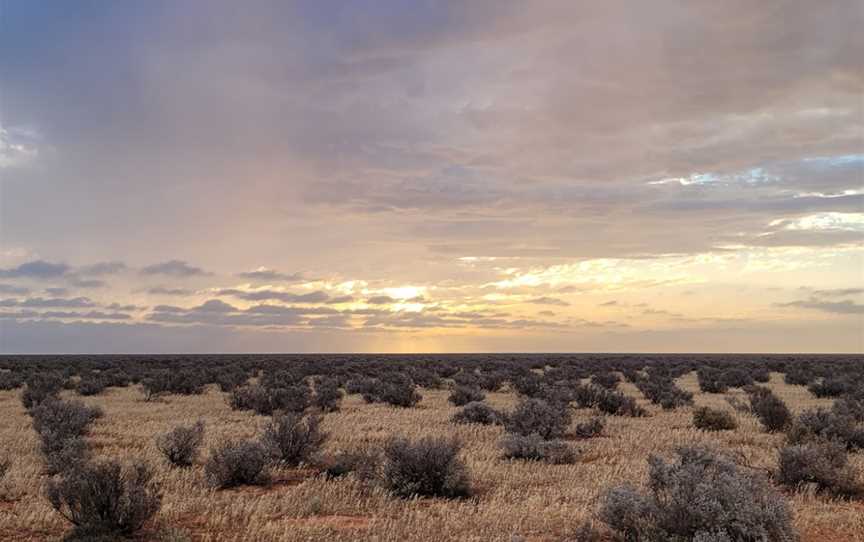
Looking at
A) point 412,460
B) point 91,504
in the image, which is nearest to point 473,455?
point 412,460

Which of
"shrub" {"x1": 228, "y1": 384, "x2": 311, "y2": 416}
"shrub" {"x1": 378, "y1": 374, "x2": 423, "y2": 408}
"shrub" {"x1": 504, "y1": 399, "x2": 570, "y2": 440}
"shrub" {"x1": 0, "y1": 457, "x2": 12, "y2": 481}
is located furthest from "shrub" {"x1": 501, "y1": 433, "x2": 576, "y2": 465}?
"shrub" {"x1": 378, "y1": 374, "x2": 423, "y2": 408}

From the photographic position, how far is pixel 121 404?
96.1ft

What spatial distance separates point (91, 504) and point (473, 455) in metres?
8.81

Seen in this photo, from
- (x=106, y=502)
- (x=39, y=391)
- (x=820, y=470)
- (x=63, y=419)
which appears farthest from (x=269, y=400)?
(x=820, y=470)

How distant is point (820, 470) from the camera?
12555 mm

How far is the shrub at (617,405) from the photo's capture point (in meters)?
25.0

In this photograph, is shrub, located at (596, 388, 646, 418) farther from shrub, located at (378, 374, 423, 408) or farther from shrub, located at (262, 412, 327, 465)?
shrub, located at (262, 412, 327, 465)

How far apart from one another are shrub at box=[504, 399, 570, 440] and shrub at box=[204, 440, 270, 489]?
7.82 meters

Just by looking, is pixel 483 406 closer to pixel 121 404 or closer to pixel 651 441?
pixel 651 441

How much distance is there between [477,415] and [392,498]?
35.3ft

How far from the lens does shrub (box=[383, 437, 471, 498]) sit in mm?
12281

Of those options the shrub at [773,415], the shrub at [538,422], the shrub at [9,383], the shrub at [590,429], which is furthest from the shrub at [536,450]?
the shrub at [9,383]

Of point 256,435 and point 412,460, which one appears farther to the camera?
point 256,435

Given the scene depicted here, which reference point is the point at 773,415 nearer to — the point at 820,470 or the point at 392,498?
the point at 820,470
